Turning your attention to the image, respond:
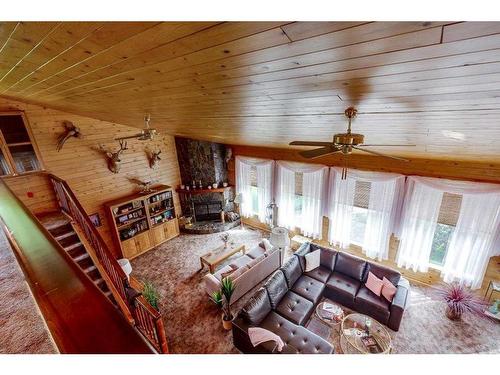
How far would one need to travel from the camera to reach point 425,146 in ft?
10.7

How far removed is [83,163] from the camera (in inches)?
225

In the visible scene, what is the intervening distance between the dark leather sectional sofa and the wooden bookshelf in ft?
14.0

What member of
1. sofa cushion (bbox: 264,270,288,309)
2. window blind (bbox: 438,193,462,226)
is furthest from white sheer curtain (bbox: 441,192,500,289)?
sofa cushion (bbox: 264,270,288,309)

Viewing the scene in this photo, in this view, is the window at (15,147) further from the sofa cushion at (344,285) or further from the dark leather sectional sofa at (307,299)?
the sofa cushion at (344,285)

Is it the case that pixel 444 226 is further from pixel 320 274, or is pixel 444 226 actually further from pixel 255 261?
pixel 255 261

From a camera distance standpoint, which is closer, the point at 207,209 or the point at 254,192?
the point at 254,192

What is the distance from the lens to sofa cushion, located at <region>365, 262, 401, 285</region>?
4.43 m

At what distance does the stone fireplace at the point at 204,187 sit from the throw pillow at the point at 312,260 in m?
3.57

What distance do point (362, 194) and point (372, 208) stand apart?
419 millimetres

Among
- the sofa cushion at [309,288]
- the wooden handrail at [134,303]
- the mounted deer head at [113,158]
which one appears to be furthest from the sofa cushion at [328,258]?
the mounted deer head at [113,158]

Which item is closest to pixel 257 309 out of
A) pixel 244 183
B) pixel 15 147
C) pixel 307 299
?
pixel 307 299

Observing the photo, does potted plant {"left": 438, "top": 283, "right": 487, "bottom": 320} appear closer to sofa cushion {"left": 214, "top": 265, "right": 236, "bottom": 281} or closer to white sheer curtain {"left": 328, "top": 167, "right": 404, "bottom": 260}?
white sheer curtain {"left": 328, "top": 167, "right": 404, "bottom": 260}

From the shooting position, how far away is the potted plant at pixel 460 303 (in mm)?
4219
